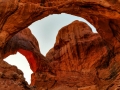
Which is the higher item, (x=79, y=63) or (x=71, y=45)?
(x=71, y=45)

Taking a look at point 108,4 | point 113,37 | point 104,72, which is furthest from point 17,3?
point 104,72

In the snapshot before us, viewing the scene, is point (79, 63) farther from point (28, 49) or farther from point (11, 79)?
point (11, 79)

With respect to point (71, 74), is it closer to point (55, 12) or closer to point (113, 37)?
point (113, 37)

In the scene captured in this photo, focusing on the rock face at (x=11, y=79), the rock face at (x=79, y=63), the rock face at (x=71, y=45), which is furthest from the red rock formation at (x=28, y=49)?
the rock face at (x=11, y=79)

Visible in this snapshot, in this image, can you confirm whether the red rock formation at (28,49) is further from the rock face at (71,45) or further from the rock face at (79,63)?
the rock face at (79,63)

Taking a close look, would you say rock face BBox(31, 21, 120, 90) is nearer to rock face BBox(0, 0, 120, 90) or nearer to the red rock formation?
rock face BBox(0, 0, 120, 90)

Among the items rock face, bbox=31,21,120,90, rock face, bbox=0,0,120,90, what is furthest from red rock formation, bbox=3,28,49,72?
rock face, bbox=31,21,120,90

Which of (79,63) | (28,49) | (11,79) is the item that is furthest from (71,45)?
(11,79)

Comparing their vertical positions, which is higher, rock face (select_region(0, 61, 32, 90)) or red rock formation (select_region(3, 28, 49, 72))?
red rock formation (select_region(3, 28, 49, 72))

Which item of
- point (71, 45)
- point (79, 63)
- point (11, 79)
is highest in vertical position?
point (71, 45)

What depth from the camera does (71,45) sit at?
26.5 meters

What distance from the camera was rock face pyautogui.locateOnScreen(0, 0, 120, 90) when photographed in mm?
17984

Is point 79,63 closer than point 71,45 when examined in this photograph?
Yes

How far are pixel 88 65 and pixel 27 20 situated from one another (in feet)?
31.2
